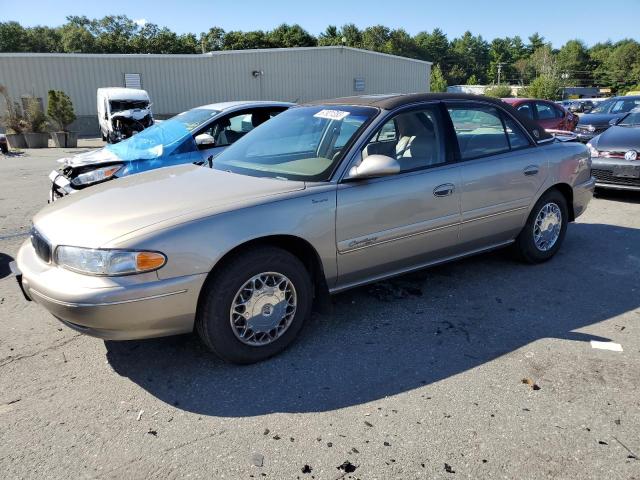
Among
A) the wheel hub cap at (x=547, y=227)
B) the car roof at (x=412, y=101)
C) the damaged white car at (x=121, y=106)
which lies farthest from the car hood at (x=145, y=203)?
the damaged white car at (x=121, y=106)

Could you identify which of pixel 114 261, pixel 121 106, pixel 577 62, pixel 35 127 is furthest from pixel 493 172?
pixel 577 62

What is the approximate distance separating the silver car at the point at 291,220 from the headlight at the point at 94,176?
7.28 ft

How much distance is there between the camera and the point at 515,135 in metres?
4.71

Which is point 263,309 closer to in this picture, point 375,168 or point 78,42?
point 375,168

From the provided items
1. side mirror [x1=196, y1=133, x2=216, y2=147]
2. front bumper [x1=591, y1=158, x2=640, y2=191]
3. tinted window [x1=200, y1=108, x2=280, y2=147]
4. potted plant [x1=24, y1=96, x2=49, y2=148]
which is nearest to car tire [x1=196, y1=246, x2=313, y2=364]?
side mirror [x1=196, y1=133, x2=216, y2=147]

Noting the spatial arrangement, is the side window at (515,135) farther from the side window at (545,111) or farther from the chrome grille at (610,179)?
the side window at (545,111)

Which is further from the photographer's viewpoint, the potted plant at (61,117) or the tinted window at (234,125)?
the potted plant at (61,117)

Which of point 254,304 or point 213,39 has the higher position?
point 213,39

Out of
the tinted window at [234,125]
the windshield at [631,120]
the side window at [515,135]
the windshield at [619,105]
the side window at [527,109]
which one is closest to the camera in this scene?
A: the side window at [515,135]

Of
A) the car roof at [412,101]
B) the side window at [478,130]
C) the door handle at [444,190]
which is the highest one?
the car roof at [412,101]

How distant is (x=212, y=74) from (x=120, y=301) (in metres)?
30.5

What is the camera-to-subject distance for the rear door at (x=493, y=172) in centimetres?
421

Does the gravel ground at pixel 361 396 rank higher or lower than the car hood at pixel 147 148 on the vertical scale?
lower

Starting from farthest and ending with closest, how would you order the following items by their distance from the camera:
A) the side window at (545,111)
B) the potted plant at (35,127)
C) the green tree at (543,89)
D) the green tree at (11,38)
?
the green tree at (11,38)
the green tree at (543,89)
the potted plant at (35,127)
the side window at (545,111)
